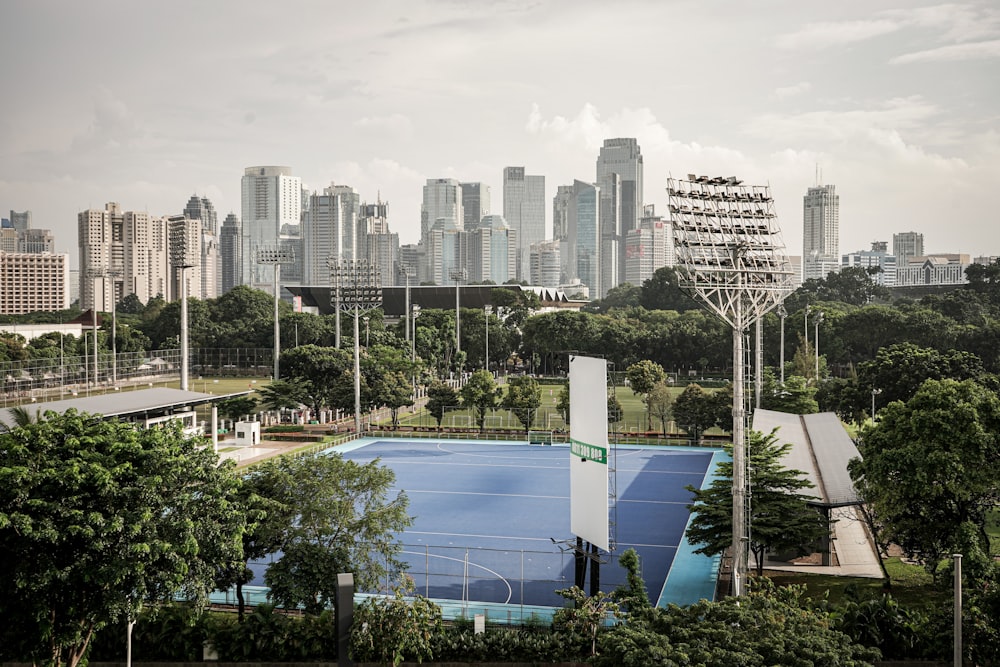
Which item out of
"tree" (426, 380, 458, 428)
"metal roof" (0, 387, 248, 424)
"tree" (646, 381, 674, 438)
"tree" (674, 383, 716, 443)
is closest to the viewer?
"metal roof" (0, 387, 248, 424)

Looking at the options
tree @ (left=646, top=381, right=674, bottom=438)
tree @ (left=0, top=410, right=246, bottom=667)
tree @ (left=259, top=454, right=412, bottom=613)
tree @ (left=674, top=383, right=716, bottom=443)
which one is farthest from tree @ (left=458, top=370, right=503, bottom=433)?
tree @ (left=0, top=410, right=246, bottom=667)

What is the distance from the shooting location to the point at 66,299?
6127 inches

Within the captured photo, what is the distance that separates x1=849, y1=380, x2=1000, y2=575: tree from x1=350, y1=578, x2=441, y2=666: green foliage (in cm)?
1342

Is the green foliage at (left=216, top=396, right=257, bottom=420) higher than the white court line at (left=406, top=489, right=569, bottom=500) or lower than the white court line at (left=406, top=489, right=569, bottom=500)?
higher

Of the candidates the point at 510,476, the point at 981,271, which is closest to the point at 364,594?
the point at 510,476

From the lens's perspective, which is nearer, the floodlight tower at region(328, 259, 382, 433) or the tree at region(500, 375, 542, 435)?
the tree at region(500, 375, 542, 435)

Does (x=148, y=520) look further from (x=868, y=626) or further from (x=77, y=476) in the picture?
(x=868, y=626)

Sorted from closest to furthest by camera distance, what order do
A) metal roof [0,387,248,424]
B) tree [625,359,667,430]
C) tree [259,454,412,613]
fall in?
tree [259,454,412,613] < metal roof [0,387,248,424] < tree [625,359,667,430]

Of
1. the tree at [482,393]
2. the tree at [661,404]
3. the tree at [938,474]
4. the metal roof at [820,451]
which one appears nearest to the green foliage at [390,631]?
the metal roof at [820,451]

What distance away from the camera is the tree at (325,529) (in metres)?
22.0

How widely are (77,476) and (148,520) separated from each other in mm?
→ 1563

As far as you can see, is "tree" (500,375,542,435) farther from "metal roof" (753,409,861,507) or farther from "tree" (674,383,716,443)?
"metal roof" (753,409,861,507)

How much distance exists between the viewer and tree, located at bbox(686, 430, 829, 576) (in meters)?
25.7

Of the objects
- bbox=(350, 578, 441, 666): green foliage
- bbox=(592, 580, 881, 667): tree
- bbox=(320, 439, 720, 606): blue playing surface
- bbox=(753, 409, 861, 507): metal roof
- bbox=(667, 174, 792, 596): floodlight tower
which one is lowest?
bbox=(320, 439, 720, 606): blue playing surface
